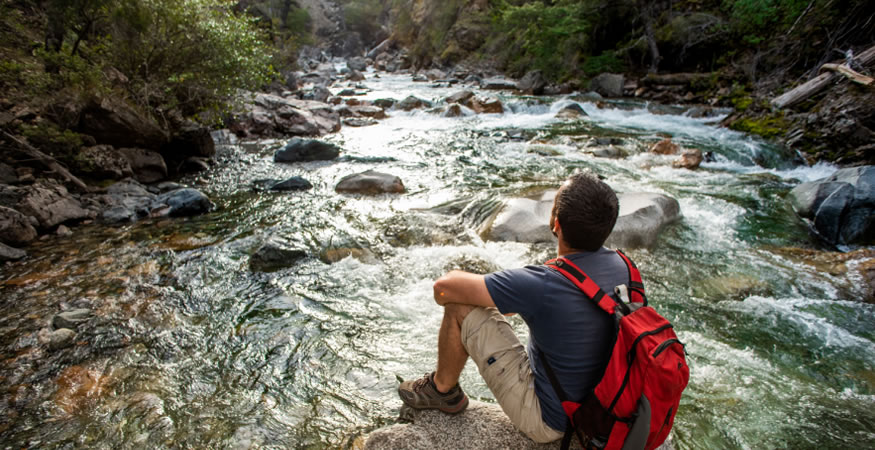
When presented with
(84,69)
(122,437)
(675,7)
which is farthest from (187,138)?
(675,7)

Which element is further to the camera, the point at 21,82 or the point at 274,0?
the point at 274,0

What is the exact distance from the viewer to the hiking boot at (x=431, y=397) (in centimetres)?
270

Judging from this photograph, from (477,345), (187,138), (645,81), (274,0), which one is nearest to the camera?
(477,345)

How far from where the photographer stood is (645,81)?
19.5 meters

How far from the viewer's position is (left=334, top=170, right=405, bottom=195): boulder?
852cm

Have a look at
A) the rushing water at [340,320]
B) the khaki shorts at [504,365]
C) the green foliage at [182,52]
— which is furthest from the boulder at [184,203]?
the khaki shorts at [504,365]

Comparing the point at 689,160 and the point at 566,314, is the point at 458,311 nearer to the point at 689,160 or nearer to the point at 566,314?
the point at 566,314

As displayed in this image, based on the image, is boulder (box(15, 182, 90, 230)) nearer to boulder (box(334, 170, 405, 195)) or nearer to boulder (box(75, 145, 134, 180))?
A: boulder (box(75, 145, 134, 180))

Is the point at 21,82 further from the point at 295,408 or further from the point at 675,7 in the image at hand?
the point at 675,7

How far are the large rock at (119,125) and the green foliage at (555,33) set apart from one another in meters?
21.2

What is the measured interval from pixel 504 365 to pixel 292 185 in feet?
24.7

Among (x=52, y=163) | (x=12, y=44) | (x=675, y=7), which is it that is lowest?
(x=52, y=163)

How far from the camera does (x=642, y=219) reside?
20.2ft

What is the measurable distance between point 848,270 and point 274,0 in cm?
6861
